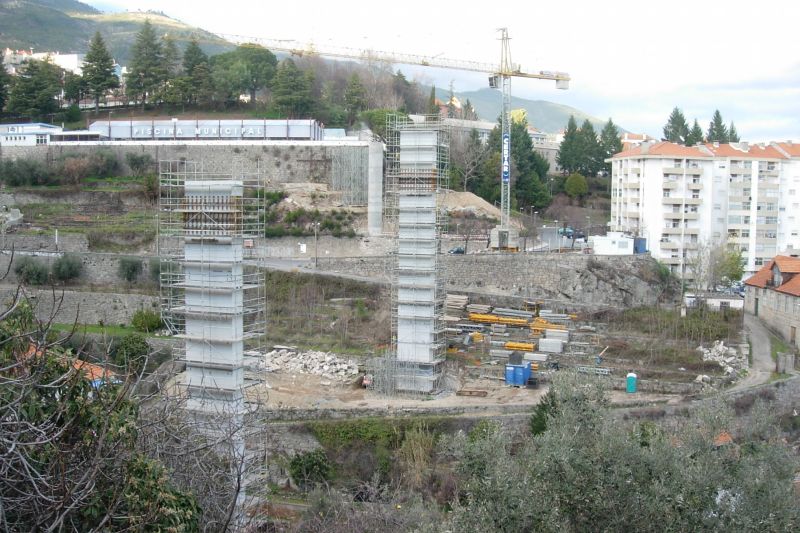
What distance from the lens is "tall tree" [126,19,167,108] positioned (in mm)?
36812

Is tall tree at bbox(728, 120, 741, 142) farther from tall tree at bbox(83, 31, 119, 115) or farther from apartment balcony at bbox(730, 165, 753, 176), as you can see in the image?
tall tree at bbox(83, 31, 119, 115)

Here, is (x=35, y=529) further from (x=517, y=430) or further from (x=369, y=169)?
(x=369, y=169)

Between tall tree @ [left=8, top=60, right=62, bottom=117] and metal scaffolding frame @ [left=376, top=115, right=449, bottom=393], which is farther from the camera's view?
tall tree @ [left=8, top=60, right=62, bottom=117]

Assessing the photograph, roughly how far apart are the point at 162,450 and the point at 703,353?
1578 centimetres

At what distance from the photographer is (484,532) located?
5758 mm

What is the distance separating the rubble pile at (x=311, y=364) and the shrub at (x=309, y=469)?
4.65 m

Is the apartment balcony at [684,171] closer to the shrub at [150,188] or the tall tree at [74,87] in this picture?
the shrub at [150,188]

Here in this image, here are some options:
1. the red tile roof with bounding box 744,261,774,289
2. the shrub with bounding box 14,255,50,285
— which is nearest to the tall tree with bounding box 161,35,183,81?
the shrub with bounding box 14,255,50,285

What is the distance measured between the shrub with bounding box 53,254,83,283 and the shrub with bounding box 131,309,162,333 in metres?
3.24

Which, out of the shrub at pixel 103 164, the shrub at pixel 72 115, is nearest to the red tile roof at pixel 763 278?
the shrub at pixel 103 164

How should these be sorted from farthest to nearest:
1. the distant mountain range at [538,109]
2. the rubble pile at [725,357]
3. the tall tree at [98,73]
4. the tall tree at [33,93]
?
the distant mountain range at [538,109] < the tall tree at [98,73] < the tall tree at [33,93] < the rubble pile at [725,357]

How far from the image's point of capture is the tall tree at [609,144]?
39000mm

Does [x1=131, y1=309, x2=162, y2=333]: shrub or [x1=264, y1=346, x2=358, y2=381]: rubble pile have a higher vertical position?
[x1=131, y1=309, x2=162, y2=333]: shrub

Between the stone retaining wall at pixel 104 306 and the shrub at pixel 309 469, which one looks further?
the stone retaining wall at pixel 104 306
